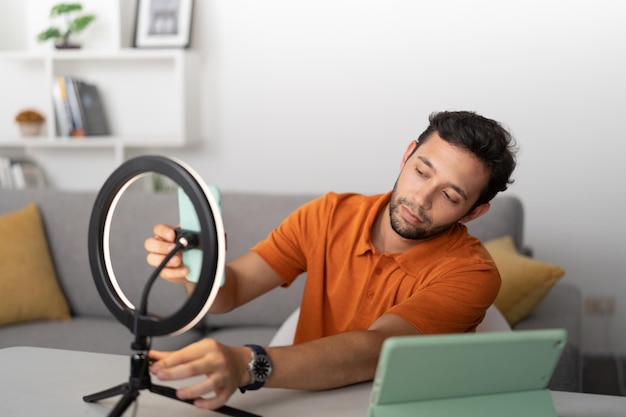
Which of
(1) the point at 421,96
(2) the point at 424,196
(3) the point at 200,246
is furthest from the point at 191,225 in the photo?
(1) the point at 421,96

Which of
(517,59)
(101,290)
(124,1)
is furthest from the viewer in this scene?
(124,1)

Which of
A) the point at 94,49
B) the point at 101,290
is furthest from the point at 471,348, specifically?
the point at 94,49

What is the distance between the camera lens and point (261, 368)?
1077 mm

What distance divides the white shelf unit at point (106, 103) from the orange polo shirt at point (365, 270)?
83.2 inches

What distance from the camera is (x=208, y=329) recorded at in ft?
9.02

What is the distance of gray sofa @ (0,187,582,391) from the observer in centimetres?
252

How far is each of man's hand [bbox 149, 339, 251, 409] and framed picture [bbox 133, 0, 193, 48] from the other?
292 cm

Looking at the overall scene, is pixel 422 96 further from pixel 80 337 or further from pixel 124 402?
pixel 124 402

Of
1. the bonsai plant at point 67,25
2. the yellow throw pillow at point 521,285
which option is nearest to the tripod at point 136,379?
the yellow throw pillow at point 521,285

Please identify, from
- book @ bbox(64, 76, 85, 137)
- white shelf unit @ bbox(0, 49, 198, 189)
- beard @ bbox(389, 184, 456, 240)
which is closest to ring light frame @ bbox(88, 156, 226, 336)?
beard @ bbox(389, 184, 456, 240)

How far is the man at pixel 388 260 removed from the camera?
47.4 inches

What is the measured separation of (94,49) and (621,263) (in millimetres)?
2669

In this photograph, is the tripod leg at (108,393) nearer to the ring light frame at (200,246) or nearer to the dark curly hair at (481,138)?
the ring light frame at (200,246)

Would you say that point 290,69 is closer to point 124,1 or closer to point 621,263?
point 124,1
